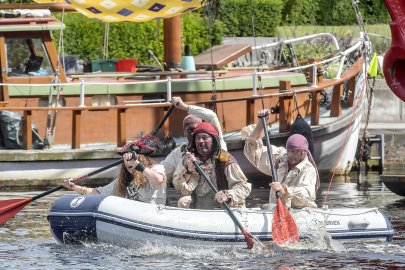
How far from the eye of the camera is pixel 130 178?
1418cm

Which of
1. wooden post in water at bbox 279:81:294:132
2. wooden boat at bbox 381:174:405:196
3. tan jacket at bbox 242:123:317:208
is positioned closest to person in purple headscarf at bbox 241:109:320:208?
tan jacket at bbox 242:123:317:208

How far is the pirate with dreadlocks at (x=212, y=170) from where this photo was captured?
13.9 m

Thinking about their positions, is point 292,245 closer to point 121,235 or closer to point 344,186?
point 121,235

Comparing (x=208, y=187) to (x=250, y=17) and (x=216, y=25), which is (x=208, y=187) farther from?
(x=250, y=17)

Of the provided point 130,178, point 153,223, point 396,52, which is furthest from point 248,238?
point 396,52

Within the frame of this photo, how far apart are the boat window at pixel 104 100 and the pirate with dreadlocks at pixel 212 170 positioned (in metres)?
6.96

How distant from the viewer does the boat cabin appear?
20781 mm

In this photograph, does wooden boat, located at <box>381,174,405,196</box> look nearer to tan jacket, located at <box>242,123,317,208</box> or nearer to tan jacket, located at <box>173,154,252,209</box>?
tan jacket, located at <box>242,123,317,208</box>

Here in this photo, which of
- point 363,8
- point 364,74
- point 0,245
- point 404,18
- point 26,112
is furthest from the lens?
point 363,8

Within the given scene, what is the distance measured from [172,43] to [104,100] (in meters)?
2.13

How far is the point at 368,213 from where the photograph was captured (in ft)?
47.8

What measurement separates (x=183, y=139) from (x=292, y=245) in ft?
23.2

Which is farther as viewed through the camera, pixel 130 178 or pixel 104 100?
pixel 104 100

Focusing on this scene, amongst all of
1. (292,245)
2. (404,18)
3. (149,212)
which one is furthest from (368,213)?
(404,18)
